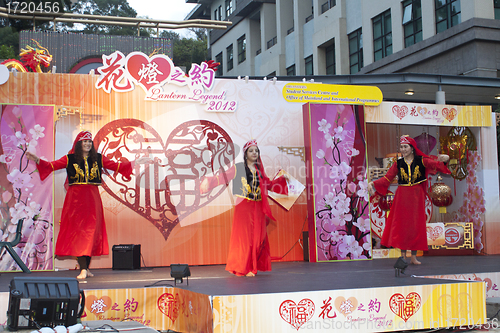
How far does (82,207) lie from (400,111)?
4.86 meters

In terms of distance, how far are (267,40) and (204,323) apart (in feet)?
65.5

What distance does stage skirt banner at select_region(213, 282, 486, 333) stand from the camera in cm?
370

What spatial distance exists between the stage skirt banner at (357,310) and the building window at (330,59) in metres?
15.5

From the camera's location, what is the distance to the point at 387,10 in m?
16.5

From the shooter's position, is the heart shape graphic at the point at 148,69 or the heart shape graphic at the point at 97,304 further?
the heart shape graphic at the point at 148,69

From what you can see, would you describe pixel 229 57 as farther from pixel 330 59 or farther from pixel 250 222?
pixel 250 222

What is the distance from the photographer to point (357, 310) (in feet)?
12.9

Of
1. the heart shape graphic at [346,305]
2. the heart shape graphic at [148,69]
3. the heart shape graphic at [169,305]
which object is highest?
the heart shape graphic at [148,69]

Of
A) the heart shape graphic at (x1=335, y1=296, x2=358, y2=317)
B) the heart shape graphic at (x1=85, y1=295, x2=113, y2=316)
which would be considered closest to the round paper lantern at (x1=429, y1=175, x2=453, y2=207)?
the heart shape graphic at (x1=335, y1=296, x2=358, y2=317)

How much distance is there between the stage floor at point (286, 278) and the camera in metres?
4.30

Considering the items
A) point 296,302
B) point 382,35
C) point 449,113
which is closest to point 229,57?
point 382,35

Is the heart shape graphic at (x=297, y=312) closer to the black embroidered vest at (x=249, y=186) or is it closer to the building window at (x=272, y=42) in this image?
the black embroidered vest at (x=249, y=186)

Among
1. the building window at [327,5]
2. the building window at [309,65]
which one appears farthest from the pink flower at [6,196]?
the building window at [327,5]

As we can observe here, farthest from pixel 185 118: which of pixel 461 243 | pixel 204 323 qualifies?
pixel 461 243
